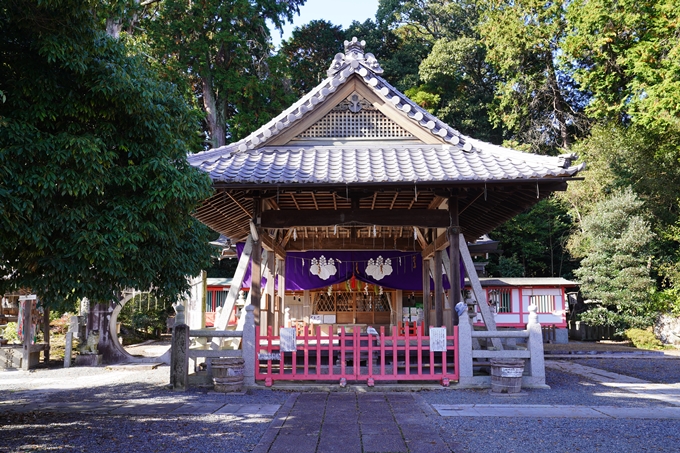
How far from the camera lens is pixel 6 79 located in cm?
505

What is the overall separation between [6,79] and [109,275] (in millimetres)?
2156

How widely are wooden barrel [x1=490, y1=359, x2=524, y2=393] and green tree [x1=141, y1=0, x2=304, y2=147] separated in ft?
64.8

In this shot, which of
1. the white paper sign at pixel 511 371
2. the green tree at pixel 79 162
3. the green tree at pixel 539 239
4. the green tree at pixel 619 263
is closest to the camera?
the green tree at pixel 79 162

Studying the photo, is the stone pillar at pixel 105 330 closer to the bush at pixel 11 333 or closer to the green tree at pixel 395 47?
the bush at pixel 11 333

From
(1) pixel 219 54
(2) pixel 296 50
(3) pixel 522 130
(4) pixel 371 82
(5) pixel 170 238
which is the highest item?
(2) pixel 296 50

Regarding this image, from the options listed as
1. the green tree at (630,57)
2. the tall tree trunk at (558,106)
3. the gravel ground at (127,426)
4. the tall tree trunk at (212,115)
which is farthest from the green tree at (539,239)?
the gravel ground at (127,426)

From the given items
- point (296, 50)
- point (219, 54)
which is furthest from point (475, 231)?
point (296, 50)

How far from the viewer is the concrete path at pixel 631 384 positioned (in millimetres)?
8188

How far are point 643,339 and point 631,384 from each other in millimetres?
12028

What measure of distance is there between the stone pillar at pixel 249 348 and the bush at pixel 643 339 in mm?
17254

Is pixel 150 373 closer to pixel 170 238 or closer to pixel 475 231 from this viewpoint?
pixel 170 238

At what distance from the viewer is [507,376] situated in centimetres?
800

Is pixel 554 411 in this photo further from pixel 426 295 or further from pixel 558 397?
pixel 426 295

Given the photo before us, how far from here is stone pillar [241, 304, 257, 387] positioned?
8.55 meters
